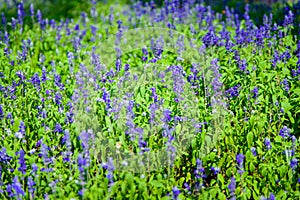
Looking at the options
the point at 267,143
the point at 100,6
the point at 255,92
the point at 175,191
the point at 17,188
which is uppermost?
the point at 100,6

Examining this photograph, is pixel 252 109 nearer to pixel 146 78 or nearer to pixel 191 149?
pixel 191 149

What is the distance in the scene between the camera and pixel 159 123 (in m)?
4.23

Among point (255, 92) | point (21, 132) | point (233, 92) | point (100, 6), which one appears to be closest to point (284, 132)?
point (255, 92)

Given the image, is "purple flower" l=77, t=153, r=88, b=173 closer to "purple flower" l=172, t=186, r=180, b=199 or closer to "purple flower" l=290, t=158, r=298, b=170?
"purple flower" l=172, t=186, r=180, b=199

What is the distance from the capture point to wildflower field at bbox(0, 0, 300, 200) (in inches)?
144

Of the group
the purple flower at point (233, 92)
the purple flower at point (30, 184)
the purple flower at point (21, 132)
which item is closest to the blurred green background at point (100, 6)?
the purple flower at point (233, 92)

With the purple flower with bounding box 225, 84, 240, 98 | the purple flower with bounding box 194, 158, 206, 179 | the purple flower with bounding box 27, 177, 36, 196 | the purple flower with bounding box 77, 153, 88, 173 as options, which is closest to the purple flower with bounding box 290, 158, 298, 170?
the purple flower with bounding box 194, 158, 206, 179

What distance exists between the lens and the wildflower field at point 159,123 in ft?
12.0

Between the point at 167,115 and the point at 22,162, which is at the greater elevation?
the point at 167,115

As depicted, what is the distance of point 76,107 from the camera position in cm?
438

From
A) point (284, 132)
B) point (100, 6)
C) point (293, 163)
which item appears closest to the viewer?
point (293, 163)

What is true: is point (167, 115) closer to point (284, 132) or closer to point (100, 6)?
point (284, 132)

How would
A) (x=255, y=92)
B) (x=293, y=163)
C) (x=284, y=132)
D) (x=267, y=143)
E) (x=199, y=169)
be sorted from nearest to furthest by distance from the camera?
(x=199, y=169), (x=293, y=163), (x=267, y=143), (x=284, y=132), (x=255, y=92)

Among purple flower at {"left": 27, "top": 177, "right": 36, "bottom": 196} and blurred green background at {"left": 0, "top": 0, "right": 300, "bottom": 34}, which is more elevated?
blurred green background at {"left": 0, "top": 0, "right": 300, "bottom": 34}
